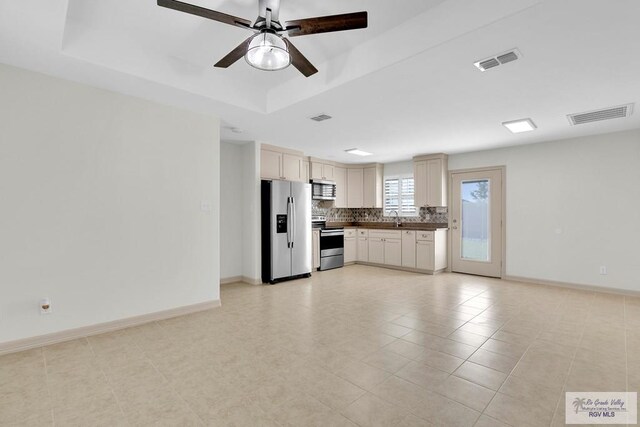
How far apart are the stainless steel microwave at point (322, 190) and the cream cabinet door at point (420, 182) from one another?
6.04 ft

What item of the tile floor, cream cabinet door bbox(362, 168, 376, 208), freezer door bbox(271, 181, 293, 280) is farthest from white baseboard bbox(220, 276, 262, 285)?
cream cabinet door bbox(362, 168, 376, 208)

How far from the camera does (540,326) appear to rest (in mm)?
3361

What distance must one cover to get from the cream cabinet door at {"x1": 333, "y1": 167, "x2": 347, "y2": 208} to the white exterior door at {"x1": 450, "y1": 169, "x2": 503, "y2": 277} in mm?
2503

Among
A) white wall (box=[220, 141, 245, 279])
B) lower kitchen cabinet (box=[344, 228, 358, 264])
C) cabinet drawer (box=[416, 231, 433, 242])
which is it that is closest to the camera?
white wall (box=[220, 141, 245, 279])

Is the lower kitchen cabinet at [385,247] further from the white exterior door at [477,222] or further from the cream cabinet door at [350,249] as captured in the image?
the white exterior door at [477,222]

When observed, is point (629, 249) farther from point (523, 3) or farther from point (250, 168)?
point (250, 168)

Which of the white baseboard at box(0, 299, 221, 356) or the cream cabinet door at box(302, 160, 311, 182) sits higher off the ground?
the cream cabinet door at box(302, 160, 311, 182)

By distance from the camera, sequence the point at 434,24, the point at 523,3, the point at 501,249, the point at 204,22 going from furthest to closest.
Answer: the point at 501,249
the point at 204,22
the point at 434,24
the point at 523,3

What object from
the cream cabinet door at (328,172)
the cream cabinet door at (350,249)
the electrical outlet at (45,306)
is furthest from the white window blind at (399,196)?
the electrical outlet at (45,306)

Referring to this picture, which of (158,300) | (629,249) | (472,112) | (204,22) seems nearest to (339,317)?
(158,300)

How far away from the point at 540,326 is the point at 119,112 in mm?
5181

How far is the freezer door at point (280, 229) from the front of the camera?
5305 millimetres

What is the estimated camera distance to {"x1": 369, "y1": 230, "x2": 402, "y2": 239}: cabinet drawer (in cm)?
673

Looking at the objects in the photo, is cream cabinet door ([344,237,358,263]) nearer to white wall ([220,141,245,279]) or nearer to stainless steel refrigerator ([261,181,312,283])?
stainless steel refrigerator ([261,181,312,283])
